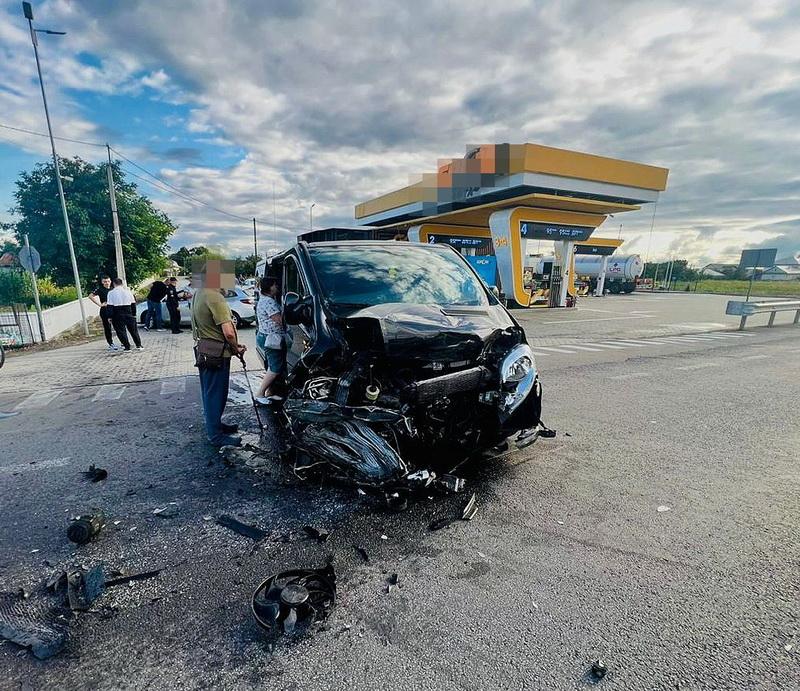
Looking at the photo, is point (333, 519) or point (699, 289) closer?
point (333, 519)

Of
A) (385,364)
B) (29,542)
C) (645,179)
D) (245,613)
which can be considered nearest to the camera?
(245,613)

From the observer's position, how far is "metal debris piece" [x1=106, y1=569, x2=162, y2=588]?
2.31m

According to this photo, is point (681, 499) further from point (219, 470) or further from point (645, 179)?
point (645, 179)

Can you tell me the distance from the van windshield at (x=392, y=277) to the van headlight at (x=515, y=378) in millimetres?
996

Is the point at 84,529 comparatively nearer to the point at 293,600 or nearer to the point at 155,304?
the point at 293,600

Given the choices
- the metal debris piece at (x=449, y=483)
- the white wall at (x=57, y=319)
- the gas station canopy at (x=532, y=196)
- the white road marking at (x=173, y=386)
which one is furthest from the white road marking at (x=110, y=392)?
the gas station canopy at (x=532, y=196)

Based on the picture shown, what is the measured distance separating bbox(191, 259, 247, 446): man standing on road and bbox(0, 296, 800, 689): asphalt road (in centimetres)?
40

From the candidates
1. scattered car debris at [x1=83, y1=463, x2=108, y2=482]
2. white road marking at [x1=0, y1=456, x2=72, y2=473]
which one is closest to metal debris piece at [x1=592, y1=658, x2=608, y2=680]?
scattered car debris at [x1=83, y1=463, x2=108, y2=482]

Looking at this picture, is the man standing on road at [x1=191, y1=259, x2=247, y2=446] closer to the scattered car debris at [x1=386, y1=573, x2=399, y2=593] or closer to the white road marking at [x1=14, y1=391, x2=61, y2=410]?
the scattered car debris at [x1=386, y1=573, x2=399, y2=593]

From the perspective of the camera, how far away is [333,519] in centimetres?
292

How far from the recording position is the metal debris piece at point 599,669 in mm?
1769

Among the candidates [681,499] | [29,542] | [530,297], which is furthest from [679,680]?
[530,297]

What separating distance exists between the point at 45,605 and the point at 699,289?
210 feet

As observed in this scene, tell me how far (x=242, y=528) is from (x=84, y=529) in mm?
971
